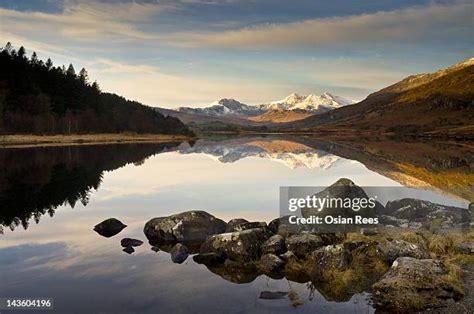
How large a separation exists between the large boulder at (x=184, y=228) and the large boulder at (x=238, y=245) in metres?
2.87

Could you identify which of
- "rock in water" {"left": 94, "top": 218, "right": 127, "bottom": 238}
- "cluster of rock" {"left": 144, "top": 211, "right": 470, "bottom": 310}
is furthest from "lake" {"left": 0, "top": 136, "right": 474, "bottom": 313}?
"cluster of rock" {"left": 144, "top": 211, "right": 470, "bottom": 310}

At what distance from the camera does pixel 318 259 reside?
19703 mm

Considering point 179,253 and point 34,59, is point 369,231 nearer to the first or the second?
point 179,253

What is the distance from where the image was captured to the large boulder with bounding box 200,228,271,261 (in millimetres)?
21703

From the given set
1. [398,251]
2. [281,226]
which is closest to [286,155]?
[281,226]

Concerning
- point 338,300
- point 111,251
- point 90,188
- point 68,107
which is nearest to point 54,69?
point 68,107

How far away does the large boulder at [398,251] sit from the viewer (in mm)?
19355

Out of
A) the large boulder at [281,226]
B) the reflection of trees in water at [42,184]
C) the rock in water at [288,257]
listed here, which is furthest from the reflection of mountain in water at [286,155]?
the rock in water at [288,257]

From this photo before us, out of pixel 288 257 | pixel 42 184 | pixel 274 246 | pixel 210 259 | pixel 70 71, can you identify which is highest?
pixel 70 71

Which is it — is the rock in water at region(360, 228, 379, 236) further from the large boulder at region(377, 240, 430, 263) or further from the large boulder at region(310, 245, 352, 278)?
the large boulder at region(310, 245, 352, 278)

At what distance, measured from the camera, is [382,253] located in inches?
794

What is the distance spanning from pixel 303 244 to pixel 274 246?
4.78ft

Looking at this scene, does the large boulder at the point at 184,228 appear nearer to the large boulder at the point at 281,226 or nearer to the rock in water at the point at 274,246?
the large boulder at the point at 281,226

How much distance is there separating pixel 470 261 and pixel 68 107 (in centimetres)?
14122
